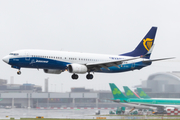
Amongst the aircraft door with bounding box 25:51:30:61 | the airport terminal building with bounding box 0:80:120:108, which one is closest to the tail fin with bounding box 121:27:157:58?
the aircraft door with bounding box 25:51:30:61

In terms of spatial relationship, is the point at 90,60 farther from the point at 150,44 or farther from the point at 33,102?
the point at 33,102

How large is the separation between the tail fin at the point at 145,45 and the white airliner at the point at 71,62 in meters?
1.84

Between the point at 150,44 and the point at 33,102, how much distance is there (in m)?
69.4

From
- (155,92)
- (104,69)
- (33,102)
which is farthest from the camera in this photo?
(155,92)

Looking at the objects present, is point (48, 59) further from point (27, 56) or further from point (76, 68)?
point (76, 68)

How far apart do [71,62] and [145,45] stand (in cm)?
1831

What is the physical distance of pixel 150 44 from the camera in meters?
61.6

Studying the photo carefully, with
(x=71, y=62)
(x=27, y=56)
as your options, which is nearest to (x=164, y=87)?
(x=71, y=62)

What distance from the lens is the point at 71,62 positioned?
49.9 metres

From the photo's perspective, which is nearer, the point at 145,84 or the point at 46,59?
the point at 46,59

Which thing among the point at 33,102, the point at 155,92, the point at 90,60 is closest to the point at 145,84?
the point at 155,92

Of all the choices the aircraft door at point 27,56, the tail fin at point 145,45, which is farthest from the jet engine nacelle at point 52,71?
the tail fin at point 145,45

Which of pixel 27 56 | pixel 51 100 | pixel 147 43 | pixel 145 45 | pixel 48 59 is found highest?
pixel 147 43

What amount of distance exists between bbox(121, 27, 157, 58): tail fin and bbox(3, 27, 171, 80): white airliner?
1839 mm
